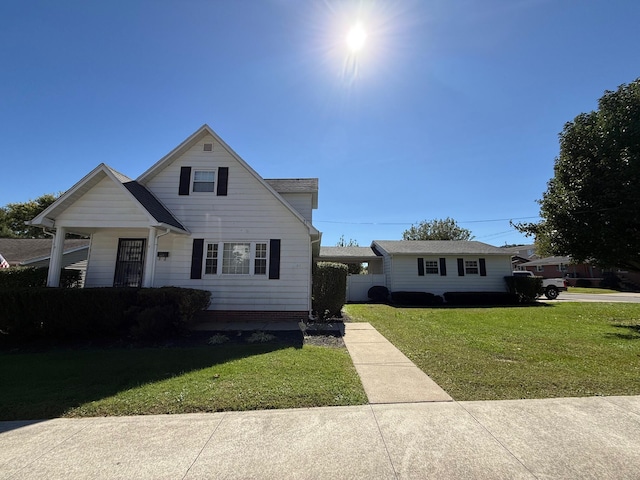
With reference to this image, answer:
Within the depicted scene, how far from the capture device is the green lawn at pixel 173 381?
13.3 ft

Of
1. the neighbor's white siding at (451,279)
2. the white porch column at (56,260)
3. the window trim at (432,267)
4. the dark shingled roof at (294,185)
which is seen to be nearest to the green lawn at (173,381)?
the white porch column at (56,260)

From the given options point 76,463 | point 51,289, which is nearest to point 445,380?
point 76,463

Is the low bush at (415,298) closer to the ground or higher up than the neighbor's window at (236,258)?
closer to the ground

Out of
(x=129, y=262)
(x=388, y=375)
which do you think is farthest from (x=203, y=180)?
(x=388, y=375)

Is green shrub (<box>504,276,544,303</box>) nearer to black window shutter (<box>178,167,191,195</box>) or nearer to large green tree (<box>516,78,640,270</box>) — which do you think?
large green tree (<box>516,78,640,270</box>)

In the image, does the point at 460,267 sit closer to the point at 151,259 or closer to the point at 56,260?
the point at 151,259

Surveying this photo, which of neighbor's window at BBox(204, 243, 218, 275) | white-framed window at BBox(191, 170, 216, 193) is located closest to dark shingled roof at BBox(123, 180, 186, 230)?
neighbor's window at BBox(204, 243, 218, 275)

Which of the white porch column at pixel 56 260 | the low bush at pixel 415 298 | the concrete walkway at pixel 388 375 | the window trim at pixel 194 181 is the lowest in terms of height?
the concrete walkway at pixel 388 375

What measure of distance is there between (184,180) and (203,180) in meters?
0.71

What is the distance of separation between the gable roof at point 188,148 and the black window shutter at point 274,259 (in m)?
1.34

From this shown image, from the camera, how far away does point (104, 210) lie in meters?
9.45

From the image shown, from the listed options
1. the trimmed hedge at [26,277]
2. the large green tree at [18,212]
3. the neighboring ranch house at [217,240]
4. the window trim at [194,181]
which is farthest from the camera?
the large green tree at [18,212]

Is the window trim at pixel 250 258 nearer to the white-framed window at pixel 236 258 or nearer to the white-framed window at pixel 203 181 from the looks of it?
the white-framed window at pixel 236 258

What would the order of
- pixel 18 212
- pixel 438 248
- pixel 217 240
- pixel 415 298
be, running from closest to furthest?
pixel 217 240 → pixel 415 298 → pixel 438 248 → pixel 18 212
